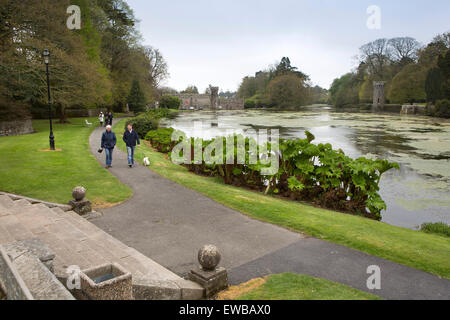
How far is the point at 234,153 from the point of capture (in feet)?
42.0

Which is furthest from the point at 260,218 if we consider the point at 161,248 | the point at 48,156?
the point at 48,156

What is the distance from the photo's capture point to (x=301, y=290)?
486 centimetres

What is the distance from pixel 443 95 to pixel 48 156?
215ft

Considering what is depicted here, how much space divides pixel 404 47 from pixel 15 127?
295ft

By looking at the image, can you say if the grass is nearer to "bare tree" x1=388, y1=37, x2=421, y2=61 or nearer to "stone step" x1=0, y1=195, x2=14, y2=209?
"stone step" x1=0, y1=195, x2=14, y2=209

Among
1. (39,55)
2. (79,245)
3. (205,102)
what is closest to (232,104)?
(205,102)

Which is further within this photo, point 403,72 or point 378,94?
point 378,94

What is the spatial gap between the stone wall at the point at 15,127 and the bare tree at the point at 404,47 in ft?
288

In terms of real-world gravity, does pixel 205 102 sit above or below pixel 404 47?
below

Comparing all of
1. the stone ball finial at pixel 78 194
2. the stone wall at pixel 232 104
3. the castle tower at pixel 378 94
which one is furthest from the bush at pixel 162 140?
the stone wall at pixel 232 104

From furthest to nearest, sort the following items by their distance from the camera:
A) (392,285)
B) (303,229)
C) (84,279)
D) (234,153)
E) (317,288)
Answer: (234,153)
(303,229)
(392,285)
(317,288)
(84,279)

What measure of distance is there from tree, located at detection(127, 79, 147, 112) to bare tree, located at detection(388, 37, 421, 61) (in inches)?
2740

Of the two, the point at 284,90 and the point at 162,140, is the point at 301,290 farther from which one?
the point at 284,90
